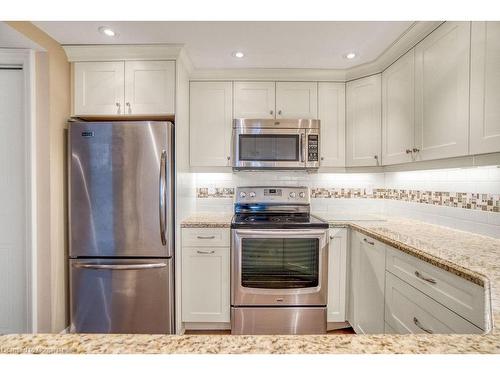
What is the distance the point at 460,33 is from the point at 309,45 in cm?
96

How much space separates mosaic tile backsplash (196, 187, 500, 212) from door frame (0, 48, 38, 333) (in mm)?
1358

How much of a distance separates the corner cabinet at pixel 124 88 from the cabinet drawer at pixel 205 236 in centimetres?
100

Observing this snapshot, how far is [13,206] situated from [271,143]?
212cm

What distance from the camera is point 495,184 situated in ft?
5.18

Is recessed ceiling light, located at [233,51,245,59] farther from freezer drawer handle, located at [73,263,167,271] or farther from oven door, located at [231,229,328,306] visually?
freezer drawer handle, located at [73,263,167,271]

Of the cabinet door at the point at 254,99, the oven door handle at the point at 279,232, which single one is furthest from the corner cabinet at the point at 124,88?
the oven door handle at the point at 279,232

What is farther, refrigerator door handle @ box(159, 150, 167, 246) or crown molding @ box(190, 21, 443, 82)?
crown molding @ box(190, 21, 443, 82)

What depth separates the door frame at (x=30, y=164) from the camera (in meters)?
1.84

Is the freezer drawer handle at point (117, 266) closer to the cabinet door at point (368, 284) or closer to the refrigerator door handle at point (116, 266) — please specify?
the refrigerator door handle at point (116, 266)

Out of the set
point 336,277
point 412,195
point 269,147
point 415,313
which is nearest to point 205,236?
point 269,147

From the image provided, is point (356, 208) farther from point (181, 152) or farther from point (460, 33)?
point (181, 152)

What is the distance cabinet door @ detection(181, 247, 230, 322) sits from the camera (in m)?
2.10

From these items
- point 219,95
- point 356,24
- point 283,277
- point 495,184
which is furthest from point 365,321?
point 219,95

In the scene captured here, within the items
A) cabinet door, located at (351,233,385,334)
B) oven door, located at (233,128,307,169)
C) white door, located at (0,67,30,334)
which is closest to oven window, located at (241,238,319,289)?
cabinet door, located at (351,233,385,334)
